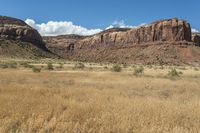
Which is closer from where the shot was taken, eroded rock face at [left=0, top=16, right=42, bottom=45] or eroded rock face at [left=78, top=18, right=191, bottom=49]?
eroded rock face at [left=0, top=16, right=42, bottom=45]

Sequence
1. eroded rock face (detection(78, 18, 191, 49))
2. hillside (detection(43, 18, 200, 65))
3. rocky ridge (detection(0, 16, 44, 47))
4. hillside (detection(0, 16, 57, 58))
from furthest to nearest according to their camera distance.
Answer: eroded rock face (detection(78, 18, 191, 49))
rocky ridge (detection(0, 16, 44, 47))
hillside (detection(43, 18, 200, 65))
hillside (detection(0, 16, 57, 58))

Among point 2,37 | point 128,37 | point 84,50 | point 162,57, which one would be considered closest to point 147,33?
point 128,37

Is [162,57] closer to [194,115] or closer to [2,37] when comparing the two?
[2,37]

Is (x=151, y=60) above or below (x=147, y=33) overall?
below

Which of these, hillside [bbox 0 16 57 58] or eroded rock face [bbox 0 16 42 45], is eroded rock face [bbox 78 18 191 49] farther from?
eroded rock face [bbox 0 16 42 45]

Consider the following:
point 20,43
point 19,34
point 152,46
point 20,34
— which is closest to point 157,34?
point 152,46

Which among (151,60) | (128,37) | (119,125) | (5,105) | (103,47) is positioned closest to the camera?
(119,125)

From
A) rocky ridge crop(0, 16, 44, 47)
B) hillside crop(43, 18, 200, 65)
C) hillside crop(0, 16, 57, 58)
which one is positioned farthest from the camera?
rocky ridge crop(0, 16, 44, 47)

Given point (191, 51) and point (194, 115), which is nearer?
point (194, 115)

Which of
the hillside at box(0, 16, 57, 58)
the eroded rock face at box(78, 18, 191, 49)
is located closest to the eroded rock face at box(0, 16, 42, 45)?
the hillside at box(0, 16, 57, 58)

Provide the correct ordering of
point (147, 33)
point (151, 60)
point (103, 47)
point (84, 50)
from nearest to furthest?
point (151, 60) → point (147, 33) → point (103, 47) → point (84, 50)

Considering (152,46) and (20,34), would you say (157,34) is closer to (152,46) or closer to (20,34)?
(152,46)

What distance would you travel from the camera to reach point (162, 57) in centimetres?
13050

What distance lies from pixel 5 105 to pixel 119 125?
3.04 metres
